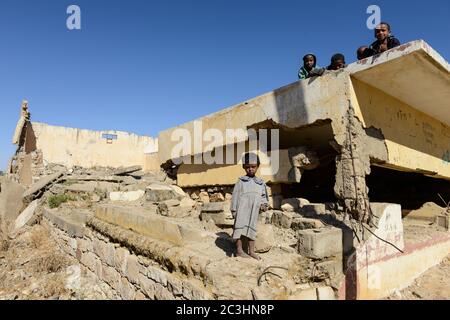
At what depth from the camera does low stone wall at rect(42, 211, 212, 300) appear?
3448 millimetres

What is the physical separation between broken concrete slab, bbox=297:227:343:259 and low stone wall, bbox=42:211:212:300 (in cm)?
128

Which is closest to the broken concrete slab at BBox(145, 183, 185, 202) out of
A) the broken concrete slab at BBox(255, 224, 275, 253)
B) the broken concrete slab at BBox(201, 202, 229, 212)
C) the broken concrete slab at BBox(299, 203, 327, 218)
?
the broken concrete slab at BBox(201, 202, 229, 212)

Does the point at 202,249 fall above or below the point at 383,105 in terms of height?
below

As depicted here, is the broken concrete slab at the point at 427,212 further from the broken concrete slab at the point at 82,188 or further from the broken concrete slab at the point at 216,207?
the broken concrete slab at the point at 82,188

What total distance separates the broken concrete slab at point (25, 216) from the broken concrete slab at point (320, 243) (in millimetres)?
8484

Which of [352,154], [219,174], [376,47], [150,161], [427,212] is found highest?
[376,47]

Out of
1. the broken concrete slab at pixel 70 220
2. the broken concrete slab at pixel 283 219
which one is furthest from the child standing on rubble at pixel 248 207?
the broken concrete slab at pixel 70 220

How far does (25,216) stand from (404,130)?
10.4 m

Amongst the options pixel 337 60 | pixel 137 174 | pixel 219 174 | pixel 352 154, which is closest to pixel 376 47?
pixel 337 60

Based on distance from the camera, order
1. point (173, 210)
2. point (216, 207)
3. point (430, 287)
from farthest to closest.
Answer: point (173, 210)
point (216, 207)
point (430, 287)

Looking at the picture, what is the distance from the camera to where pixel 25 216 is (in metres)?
9.58

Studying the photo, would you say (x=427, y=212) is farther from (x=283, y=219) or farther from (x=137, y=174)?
(x=137, y=174)

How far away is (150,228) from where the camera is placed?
475 cm

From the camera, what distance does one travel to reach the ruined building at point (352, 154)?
13.1 feet
